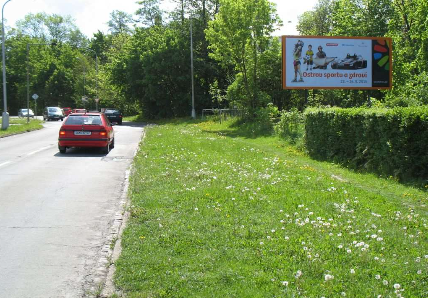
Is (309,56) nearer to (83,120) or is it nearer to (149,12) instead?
(83,120)

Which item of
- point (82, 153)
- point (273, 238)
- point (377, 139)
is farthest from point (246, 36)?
point (273, 238)

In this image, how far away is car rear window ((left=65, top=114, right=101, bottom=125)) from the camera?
17641 mm

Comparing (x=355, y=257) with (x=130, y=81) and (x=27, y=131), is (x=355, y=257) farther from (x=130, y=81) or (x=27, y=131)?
(x=130, y=81)

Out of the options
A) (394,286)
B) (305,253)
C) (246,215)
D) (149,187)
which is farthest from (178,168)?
(394,286)

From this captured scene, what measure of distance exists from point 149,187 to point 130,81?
136ft

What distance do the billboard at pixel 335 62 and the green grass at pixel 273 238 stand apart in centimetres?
1261

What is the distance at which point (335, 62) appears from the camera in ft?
74.9

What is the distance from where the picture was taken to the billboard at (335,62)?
22.8m

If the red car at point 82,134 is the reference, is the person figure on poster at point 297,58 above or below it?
above

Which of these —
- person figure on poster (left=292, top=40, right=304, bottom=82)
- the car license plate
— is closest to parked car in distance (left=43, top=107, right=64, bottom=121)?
person figure on poster (left=292, top=40, right=304, bottom=82)

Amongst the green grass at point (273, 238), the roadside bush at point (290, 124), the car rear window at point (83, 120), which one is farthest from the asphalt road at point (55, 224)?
the roadside bush at point (290, 124)

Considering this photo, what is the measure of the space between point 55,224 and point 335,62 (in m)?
18.3

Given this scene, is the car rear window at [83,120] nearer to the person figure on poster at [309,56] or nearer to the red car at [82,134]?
the red car at [82,134]

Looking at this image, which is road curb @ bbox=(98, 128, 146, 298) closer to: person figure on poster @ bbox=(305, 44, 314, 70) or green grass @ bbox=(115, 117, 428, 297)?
green grass @ bbox=(115, 117, 428, 297)
